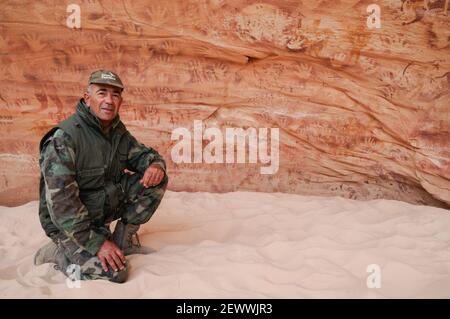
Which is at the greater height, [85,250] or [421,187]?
[421,187]

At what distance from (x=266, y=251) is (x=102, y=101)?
4.72 ft

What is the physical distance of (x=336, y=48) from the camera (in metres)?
3.66

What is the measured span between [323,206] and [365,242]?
2.58ft

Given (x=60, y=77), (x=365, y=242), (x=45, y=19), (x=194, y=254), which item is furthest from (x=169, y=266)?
(x=45, y=19)

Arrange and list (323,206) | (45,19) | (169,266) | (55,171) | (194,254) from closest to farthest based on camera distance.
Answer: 1. (55,171)
2. (169,266)
3. (194,254)
4. (323,206)
5. (45,19)

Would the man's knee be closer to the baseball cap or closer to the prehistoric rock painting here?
the baseball cap

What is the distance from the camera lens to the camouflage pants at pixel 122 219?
225cm

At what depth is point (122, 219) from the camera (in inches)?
105

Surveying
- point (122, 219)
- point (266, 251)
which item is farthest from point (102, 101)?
point (266, 251)

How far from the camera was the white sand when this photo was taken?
212cm

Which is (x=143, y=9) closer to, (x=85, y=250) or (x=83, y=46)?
(x=83, y=46)

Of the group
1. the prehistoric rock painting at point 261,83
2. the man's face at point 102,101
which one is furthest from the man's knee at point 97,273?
the prehistoric rock painting at point 261,83

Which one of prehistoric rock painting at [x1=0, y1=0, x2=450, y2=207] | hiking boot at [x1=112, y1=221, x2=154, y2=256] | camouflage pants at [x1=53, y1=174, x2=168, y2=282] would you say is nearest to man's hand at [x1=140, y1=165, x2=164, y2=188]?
camouflage pants at [x1=53, y1=174, x2=168, y2=282]

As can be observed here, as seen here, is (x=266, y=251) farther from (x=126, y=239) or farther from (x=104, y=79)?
(x=104, y=79)
